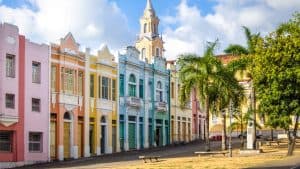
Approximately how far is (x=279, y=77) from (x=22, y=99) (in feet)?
52.6

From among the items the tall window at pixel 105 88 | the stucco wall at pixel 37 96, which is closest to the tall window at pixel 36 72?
the stucco wall at pixel 37 96

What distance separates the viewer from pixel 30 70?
40312 mm

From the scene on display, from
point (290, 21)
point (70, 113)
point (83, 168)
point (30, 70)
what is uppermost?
point (290, 21)

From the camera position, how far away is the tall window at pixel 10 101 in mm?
38250

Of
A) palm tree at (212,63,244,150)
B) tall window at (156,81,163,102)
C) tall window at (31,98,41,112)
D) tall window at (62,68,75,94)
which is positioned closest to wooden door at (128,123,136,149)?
tall window at (156,81,163,102)

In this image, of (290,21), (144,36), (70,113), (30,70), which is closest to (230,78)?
(290,21)

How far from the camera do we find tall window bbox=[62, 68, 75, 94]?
1743 inches

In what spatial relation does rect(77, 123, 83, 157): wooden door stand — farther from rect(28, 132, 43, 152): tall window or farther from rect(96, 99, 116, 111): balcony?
rect(28, 132, 43, 152): tall window

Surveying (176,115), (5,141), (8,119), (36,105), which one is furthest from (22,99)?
(176,115)

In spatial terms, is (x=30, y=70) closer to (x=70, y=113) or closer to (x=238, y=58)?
(x=70, y=113)

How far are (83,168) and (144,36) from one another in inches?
1898

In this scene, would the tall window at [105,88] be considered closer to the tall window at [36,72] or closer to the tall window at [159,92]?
the tall window at [36,72]

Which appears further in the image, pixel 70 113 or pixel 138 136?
pixel 138 136

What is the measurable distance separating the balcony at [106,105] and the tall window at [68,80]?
431 cm
